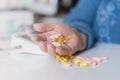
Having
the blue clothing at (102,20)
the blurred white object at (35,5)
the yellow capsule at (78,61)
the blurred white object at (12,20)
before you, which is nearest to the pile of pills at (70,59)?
the yellow capsule at (78,61)

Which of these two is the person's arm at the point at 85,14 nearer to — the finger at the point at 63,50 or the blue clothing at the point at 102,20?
the blue clothing at the point at 102,20

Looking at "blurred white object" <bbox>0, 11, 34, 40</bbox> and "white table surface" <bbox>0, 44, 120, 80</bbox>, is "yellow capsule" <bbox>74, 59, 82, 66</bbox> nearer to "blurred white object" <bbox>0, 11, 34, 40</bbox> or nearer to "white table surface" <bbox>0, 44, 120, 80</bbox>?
"white table surface" <bbox>0, 44, 120, 80</bbox>

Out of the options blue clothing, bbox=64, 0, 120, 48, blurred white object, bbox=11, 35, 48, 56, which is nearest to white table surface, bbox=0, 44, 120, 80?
blurred white object, bbox=11, 35, 48, 56

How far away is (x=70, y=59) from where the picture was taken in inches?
27.2

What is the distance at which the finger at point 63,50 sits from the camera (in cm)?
68

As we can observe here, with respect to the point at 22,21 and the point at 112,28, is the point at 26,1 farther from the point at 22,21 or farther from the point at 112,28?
the point at 112,28

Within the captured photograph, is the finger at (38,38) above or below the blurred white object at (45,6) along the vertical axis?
above

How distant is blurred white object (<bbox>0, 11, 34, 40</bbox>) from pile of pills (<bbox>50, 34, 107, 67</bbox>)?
28 centimetres

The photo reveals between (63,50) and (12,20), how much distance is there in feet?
1.23

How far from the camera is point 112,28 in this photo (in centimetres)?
90

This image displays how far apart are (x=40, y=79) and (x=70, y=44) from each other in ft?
0.55

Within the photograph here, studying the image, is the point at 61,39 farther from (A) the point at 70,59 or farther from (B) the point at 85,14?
(B) the point at 85,14

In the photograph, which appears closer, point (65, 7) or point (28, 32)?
point (28, 32)

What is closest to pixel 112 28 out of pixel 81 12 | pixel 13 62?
pixel 81 12
